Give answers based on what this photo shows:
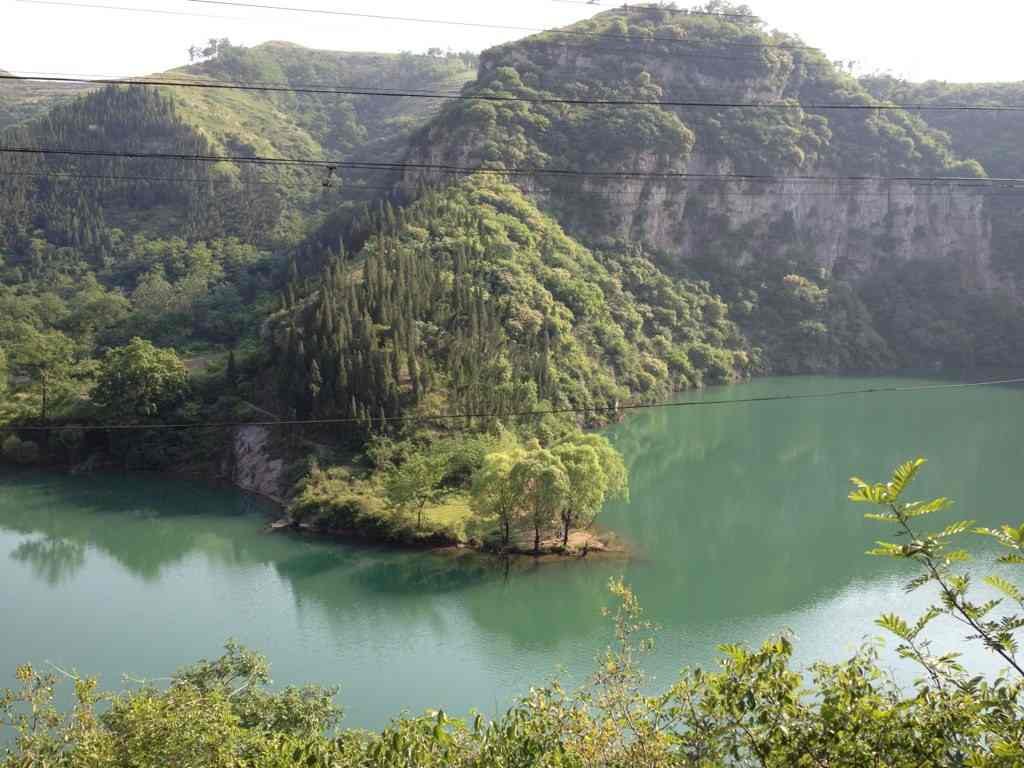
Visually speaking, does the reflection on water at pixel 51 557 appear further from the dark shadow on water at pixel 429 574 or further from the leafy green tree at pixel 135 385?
the dark shadow on water at pixel 429 574

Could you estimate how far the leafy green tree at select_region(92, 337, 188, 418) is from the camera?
33656 millimetres

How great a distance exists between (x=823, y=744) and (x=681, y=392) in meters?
45.9

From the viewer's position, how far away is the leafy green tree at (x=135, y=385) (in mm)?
33656

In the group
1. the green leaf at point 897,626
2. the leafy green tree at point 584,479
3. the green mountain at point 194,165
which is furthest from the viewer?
the green mountain at point 194,165

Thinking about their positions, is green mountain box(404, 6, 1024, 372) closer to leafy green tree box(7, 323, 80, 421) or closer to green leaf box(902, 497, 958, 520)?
leafy green tree box(7, 323, 80, 421)

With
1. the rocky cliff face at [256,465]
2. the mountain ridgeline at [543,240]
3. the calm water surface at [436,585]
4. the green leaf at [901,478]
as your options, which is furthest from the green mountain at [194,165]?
the green leaf at [901,478]

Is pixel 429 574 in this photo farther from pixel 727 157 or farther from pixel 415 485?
pixel 727 157

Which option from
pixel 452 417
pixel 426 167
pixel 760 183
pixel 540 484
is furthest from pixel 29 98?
pixel 540 484

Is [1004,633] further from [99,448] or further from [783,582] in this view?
[99,448]

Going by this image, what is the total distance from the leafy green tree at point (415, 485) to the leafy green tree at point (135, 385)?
12.8m

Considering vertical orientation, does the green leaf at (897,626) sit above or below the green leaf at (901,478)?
below

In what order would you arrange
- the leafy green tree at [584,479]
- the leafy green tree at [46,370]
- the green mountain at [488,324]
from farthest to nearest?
the leafy green tree at [46,370] → the green mountain at [488,324] → the leafy green tree at [584,479]

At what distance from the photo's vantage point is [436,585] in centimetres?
2286

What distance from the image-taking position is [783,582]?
23953mm
